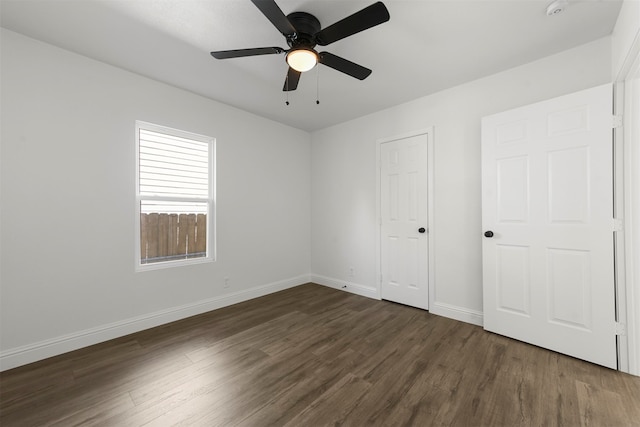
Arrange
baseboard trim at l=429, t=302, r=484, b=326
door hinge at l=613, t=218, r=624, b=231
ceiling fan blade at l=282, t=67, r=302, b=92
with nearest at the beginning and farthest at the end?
1. door hinge at l=613, t=218, r=624, b=231
2. ceiling fan blade at l=282, t=67, r=302, b=92
3. baseboard trim at l=429, t=302, r=484, b=326

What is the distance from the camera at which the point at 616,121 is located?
2035 millimetres

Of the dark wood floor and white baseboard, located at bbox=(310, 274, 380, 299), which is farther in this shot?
white baseboard, located at bbox=(310, 274, 380, 299)

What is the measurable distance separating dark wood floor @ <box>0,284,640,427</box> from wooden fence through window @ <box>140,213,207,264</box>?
835 mm

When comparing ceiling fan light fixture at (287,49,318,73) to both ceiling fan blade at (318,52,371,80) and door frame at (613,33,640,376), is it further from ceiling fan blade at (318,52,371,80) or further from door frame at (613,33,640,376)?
door frame at (613,33,640,376)

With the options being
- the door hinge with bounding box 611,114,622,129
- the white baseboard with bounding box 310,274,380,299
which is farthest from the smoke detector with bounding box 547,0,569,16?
the white baseboard with bounding box 310,274,380,299

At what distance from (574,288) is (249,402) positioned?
2773 mm

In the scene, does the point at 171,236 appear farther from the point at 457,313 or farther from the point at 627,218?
the point at 627,218

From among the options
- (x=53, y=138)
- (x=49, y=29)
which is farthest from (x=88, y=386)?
(x=49, y=29)

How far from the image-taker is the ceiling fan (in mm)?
1557

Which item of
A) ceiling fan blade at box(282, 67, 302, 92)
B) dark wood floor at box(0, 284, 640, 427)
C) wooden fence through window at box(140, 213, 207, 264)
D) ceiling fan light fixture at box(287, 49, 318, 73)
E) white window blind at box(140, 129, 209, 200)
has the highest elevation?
ceiling fan blade at box(282, 67, 302, 92)

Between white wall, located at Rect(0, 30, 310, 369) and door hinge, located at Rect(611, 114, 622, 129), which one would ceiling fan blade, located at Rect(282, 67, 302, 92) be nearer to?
white wall, located at Rect(0, 30, 310, 369)

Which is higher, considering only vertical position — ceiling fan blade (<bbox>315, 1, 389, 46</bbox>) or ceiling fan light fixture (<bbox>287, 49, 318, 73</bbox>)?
ceiling fan blade (<bbox>315, 1, 389, 46</bbox>)

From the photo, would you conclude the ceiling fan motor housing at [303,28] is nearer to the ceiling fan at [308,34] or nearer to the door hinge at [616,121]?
the ceiling fan at [308,34]

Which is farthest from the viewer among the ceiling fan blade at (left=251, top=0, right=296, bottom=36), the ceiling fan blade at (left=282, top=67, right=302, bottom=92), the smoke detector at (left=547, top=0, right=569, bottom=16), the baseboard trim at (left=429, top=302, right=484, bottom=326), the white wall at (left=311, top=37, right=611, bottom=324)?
the baseboard trim at (left=429, top=302, right=484, bottom=326)
